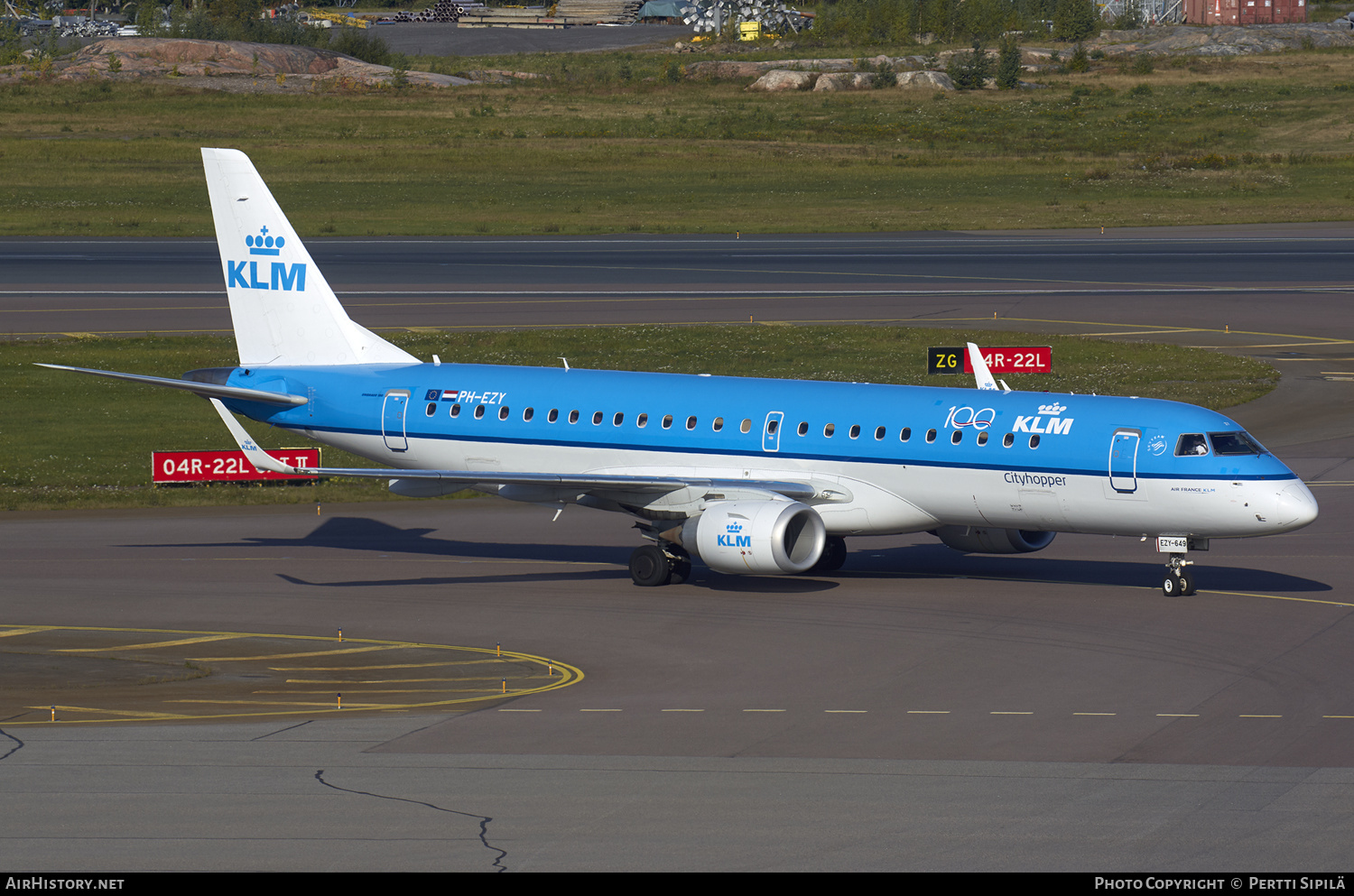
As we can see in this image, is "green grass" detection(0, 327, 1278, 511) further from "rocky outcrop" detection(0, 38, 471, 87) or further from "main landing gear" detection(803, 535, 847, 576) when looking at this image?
"rocky outcrop" detection(0, 38, 471, 87)

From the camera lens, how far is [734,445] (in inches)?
1470

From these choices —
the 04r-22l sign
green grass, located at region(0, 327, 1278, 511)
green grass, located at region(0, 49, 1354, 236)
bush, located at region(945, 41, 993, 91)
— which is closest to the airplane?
green grass, located at region(0, 327, 1278, 511)

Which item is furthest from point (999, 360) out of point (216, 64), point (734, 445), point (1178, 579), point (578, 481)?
point (216, 64)

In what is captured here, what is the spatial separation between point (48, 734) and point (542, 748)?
7184mm

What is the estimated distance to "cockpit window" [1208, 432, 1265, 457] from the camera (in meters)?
33.7

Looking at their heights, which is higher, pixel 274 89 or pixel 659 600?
pixel 274 89

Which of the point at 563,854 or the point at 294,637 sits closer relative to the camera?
the point at 563,854

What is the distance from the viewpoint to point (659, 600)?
117 feet

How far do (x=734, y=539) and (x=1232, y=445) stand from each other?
9.80m

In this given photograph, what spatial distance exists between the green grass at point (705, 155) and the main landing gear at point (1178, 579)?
76.6 m

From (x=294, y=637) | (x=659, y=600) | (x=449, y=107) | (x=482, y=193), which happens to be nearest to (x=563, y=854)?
(x=294, y=637)

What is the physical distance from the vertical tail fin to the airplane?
0.05 metres
